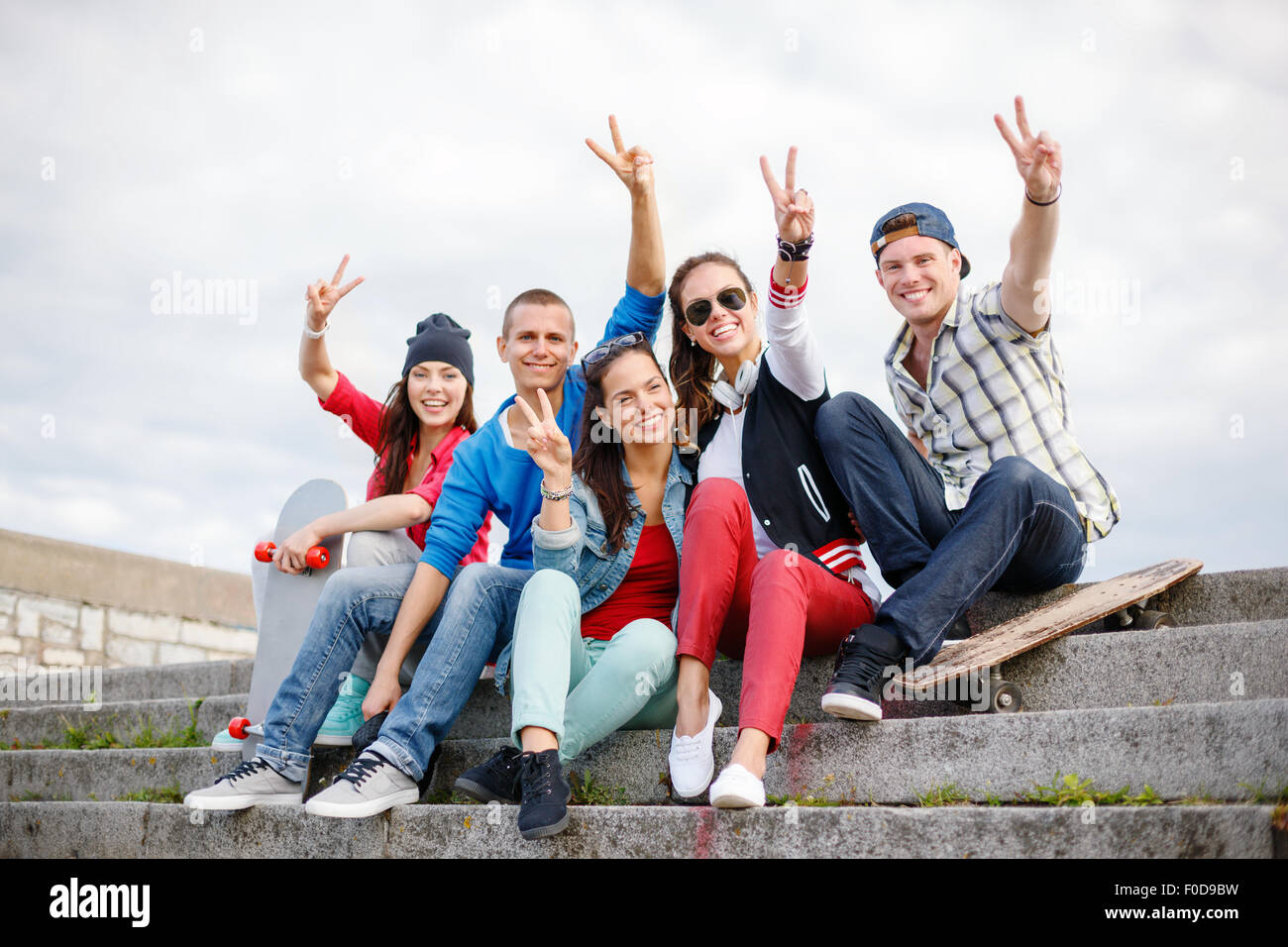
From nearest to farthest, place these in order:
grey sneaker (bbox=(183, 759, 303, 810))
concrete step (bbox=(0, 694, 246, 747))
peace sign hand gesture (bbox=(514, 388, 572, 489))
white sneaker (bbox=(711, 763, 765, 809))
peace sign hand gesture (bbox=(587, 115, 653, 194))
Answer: white sneaker (bbox=(711, 763, 765, 809)) → peace sign hand gesture (bbox=(514, 388, 572, 489)) → grey sneaker (bbox=(183, 759, 303, 810)) → peace sign hand gesture (bbox=(587, 115, 653, 194)) → concrete step (bbox=(0, 694, 246, 747))

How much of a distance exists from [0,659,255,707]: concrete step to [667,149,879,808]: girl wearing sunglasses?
10.1 ft

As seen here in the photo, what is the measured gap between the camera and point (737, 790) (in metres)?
2.15

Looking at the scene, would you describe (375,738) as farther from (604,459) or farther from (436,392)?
(436,392)

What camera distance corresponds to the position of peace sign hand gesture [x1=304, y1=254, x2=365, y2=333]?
4043mm

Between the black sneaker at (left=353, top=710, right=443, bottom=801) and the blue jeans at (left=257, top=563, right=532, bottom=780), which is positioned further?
the black sneaker at (left=353, top=710, right=443, bottom=801)

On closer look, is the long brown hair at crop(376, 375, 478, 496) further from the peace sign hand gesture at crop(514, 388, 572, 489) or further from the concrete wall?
the concrete wall

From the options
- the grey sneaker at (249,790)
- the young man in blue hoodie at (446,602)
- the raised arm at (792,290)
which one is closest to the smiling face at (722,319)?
the raised arm at (792,290)

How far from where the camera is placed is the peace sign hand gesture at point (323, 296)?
13.3 ft

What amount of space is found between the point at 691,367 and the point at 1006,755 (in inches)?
63.3

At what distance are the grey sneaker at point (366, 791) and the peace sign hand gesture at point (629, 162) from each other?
2.02 meters

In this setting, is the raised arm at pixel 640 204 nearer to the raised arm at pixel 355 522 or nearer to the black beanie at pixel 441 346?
the black beanie at pixel 441 346

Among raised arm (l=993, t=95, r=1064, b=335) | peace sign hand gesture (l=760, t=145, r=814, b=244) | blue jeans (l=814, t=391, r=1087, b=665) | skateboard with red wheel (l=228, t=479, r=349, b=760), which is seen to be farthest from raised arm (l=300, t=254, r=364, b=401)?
raised arm (l=993, t=95, r=1064, b=335)
